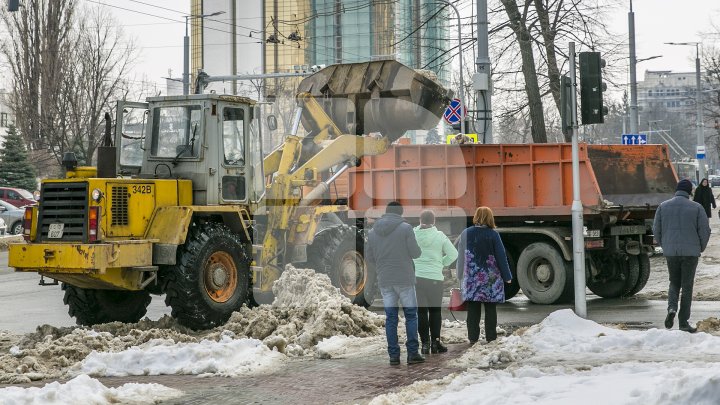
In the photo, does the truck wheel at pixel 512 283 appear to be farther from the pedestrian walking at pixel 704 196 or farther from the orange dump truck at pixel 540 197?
the pedestrian walking at pixel 704 196

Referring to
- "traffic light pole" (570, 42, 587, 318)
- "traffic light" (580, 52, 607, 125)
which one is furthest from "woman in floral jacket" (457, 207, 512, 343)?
"traffic light" (580, 52, 607, 125)

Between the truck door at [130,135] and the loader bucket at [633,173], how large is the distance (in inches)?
268

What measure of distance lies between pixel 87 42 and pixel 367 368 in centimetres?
3413

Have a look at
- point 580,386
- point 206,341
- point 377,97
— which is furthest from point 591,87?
point 580,386

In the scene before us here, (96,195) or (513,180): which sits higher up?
(513,180)

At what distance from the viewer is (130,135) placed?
577 inches

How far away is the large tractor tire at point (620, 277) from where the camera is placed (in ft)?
57.6

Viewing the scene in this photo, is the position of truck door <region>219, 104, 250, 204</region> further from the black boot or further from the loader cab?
the black boot

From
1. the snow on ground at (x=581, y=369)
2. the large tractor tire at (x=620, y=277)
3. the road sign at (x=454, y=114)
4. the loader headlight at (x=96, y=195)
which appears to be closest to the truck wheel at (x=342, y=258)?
the loader headlight at (x=96, y=195)

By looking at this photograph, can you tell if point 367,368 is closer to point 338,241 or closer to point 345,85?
point 338,241

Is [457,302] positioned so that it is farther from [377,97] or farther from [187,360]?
[377,97]

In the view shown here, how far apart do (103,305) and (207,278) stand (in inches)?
Answer: 66.3

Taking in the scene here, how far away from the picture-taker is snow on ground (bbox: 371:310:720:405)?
757 cm

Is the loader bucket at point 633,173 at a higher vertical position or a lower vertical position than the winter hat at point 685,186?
higher
